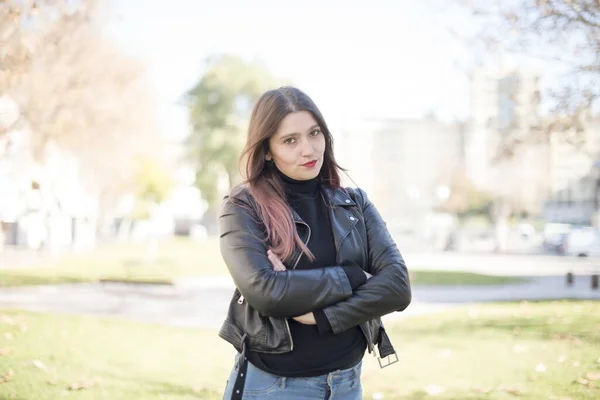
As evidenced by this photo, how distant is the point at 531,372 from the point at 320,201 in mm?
5241

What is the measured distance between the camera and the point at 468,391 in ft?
21.2

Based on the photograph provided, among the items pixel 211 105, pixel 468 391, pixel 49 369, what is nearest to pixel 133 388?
pixel 49 369

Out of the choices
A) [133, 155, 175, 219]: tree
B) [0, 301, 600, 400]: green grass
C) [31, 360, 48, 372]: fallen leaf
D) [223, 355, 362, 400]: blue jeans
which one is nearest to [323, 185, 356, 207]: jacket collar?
[223, 355, 362, 400]: blue jeans

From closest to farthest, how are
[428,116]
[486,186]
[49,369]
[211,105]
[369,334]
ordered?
1. [369,334]
2. [49,369]
3. [211,105]
4. [486,186]
5. [428,116]

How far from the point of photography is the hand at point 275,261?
263 centimetres

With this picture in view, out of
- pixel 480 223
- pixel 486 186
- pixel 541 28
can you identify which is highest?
pixel 541 28

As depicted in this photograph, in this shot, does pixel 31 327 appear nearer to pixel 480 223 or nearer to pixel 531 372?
pixel 531 372

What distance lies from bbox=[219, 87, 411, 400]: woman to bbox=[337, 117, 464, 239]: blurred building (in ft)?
316

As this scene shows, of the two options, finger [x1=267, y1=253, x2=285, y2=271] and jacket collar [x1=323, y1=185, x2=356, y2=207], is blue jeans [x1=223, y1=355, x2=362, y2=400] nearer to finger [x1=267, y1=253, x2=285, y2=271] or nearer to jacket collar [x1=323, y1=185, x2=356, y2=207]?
finger [x1=267, y1=253, x2=285, y2=271]

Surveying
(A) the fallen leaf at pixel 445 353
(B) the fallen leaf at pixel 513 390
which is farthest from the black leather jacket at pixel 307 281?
(A) the fallen leaf at pixel 445 353

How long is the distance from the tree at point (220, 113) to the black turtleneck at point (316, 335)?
2072 inches

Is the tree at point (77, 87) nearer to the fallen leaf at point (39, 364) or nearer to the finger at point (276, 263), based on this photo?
the fallen leaf at point (39, 364)

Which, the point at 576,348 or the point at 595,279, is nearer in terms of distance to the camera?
the point at 576,348

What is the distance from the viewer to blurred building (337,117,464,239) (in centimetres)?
10212
